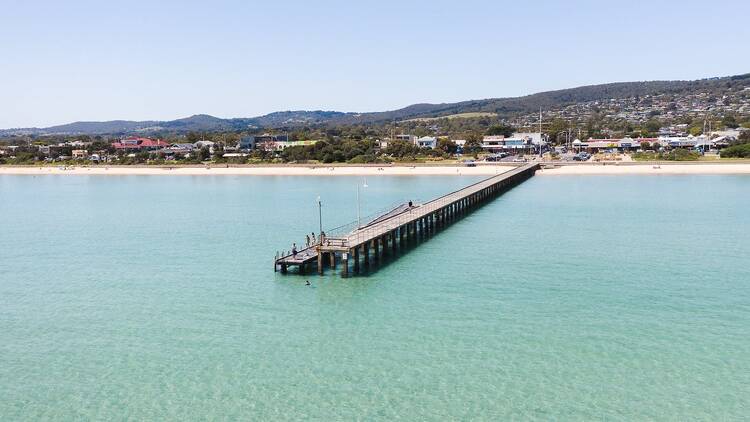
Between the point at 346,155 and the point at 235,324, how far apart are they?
10687 cm

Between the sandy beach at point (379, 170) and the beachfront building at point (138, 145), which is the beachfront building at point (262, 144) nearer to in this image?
the beachfront building at point (138, 145)

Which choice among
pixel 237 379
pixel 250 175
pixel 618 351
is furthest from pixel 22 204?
pixel 618 351

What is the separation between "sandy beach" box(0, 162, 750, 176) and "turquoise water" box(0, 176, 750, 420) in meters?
53.3

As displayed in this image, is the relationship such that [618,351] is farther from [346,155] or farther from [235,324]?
[346,155]

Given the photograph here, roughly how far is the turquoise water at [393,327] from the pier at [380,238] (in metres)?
1.21

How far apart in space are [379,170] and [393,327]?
285 ft

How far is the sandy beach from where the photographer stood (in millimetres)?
95375

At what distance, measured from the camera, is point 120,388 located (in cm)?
1791

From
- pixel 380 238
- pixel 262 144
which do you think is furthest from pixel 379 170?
pixel 380 238

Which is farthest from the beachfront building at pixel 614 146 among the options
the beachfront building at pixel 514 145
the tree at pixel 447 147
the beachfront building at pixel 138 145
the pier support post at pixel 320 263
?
the pier support post at pixel 320 263

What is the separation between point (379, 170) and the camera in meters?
109

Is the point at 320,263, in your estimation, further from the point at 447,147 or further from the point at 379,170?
the point at 447,147

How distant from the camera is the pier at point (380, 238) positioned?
30.3 metres

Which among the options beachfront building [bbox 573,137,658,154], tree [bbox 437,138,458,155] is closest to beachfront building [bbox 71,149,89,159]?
tree [bbox 437,138,458,155]
